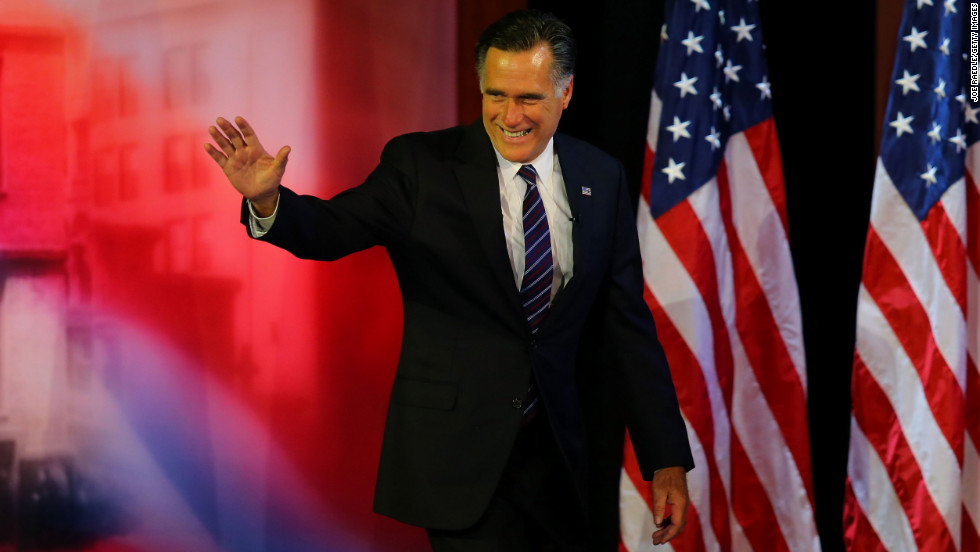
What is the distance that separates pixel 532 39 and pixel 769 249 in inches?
64.0

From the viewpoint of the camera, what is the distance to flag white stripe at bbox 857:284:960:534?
3.04 meters

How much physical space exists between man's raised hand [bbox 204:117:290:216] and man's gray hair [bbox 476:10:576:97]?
0.51 m

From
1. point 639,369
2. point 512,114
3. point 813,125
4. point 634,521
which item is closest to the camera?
point 512,114

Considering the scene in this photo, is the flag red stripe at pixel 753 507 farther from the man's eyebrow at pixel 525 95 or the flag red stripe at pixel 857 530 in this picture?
the man's eyebrow at pixel 525 95

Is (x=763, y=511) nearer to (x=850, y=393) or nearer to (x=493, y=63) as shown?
(x=850, y=393)

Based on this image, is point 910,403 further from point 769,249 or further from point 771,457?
point 769,249

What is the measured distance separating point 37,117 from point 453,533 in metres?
1.71

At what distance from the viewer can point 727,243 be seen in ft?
10.7

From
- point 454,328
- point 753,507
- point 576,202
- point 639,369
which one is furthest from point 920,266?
point 454,328

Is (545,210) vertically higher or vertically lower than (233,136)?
lower

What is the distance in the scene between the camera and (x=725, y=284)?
3.23m

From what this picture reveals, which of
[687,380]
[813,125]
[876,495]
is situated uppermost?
[813,125]

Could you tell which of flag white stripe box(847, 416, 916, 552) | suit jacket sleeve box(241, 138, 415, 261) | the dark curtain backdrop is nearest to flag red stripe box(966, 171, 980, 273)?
the dark curtain backdrop

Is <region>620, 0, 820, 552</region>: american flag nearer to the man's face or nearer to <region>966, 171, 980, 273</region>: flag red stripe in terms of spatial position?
<region>966, 171, 980, 273</region>: flag red stripe
